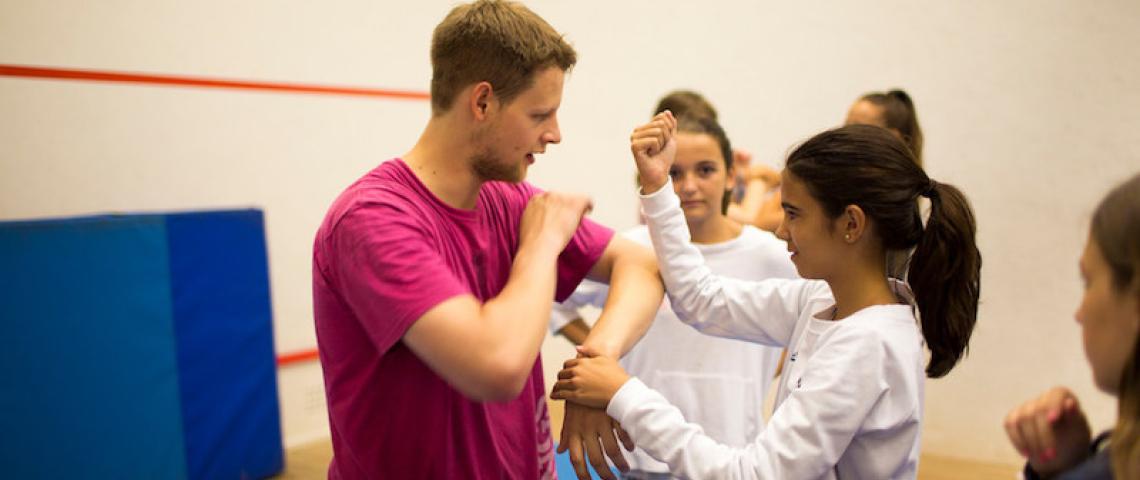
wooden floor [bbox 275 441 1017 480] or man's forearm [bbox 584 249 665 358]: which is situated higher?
man's forearm [bbox 584 249 665 358]

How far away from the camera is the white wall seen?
143 inches

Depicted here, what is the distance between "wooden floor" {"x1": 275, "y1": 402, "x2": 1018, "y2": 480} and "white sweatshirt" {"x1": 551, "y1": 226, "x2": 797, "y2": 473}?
205 centimetres

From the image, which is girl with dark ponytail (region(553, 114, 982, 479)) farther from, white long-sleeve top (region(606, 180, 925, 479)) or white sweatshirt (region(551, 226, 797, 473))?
white sweatshirt (region(551, 226, 797, 473))

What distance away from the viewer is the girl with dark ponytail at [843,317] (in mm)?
1493

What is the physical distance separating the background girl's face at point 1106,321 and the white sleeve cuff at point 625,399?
0.71 metres

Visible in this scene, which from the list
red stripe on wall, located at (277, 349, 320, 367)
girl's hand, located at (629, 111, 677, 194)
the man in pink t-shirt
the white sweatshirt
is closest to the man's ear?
the man in pink t-shirt

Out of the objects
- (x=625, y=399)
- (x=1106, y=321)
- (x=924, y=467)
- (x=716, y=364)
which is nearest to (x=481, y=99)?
(x=625, y=399)

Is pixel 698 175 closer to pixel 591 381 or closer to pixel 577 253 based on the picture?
pixel 577 253

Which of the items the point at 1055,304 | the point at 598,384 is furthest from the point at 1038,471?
the point at 1055,304

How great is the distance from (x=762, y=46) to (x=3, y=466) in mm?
4597

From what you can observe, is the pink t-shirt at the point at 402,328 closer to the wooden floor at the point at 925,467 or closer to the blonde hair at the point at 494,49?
the blonde hair at the point at 494,49

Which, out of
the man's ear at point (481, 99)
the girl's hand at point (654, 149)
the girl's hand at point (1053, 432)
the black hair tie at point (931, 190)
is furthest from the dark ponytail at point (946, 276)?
the man's ear at point (481, 99)

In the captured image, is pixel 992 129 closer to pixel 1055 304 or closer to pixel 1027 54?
pixel 1027 54

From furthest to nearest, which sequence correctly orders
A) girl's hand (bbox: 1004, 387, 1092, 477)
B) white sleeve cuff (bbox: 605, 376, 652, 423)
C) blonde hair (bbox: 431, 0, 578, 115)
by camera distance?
white sleeve cuff (bbox: 605, 376, 652, 423) → blonde hair (bbox: 431, 0, 578, 115) → girl's hand (bbox: 1004, 387, 1092, 477)
